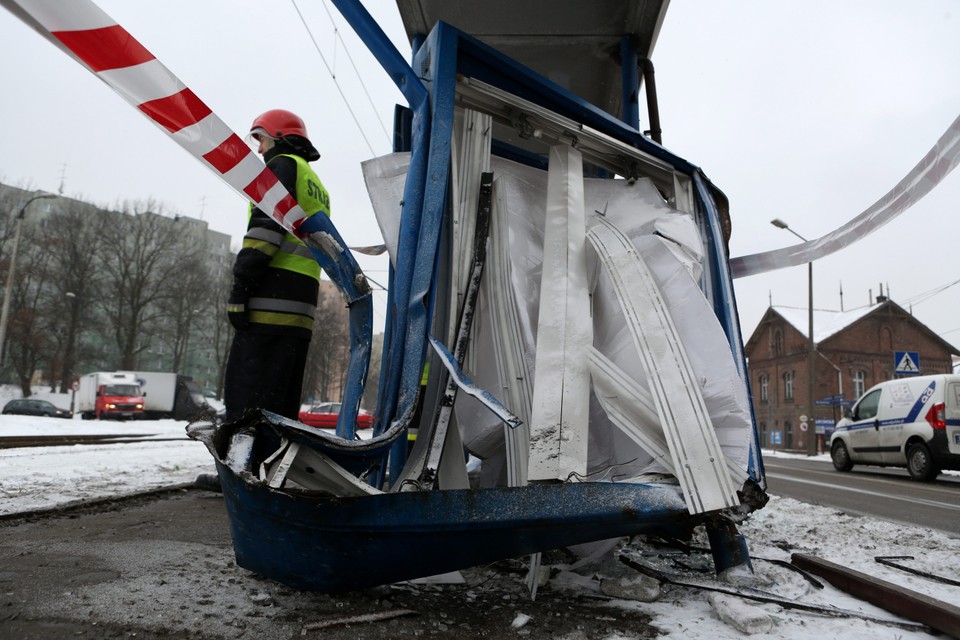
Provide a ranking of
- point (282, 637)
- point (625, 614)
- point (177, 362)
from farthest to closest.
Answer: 1. point (177, 362)
2. point (625, 614)
3. point (282, 637)

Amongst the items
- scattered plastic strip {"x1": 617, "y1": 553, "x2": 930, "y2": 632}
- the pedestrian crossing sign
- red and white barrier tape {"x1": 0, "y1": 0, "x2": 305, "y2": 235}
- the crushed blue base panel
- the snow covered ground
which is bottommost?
the snow covered ground

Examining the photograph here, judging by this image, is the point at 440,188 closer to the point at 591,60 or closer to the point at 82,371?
the point at 591,60

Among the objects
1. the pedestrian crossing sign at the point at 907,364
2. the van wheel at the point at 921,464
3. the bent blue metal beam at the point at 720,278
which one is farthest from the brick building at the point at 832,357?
the bent blue metal beam at the point at 720,278

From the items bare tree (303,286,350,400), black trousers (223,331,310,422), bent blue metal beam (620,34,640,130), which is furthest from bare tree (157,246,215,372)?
black trousers (223,331,310,422)

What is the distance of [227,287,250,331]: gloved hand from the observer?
118 inches

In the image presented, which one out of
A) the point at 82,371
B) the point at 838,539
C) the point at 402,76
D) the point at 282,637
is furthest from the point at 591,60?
the point at 82,371

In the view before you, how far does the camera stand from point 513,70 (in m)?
2.93

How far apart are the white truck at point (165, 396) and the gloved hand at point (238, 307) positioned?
30236 mm

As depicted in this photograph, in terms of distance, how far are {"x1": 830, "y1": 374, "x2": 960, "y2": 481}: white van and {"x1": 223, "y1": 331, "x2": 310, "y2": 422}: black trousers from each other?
11.6m

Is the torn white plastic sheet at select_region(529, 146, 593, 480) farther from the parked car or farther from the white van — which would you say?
the parked car

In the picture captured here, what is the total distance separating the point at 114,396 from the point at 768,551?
31.6 meters

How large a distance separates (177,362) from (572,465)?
48.1 metres

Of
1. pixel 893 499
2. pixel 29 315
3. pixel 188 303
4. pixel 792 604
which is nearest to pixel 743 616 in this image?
pixel 792 604

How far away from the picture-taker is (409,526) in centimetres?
181
